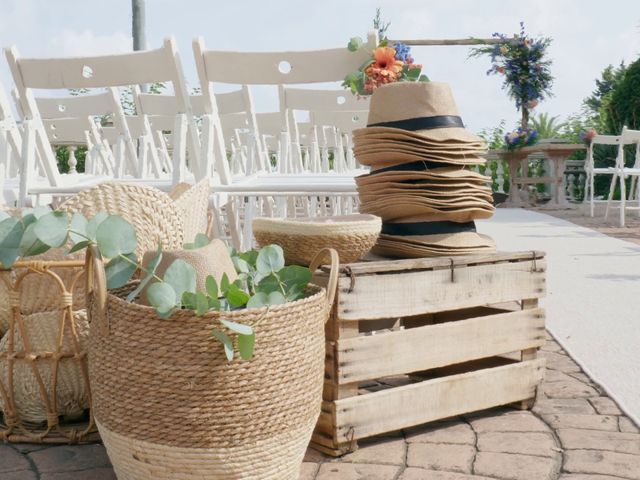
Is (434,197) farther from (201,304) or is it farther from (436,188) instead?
(201,304)

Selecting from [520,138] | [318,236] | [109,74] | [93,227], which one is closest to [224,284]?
[93,227]

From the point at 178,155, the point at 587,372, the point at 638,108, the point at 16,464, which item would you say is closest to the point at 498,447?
the point at 587,372

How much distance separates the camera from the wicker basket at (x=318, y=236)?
6.79 feet

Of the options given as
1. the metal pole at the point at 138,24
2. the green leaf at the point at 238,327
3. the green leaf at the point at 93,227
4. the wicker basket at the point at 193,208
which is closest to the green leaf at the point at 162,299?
the green leaf at the point at 238,327

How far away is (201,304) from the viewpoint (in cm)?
157

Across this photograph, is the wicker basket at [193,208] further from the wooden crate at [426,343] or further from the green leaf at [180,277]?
the green leaf at [180,277]

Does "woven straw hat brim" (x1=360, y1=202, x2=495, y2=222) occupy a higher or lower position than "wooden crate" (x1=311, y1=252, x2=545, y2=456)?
higher

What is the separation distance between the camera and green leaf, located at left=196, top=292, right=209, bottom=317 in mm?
1561

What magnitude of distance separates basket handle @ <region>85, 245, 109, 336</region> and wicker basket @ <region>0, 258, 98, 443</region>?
339 mm

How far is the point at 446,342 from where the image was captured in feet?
7.14

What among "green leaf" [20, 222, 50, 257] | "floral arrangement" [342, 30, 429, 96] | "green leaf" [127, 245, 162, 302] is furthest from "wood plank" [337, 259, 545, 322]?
"floral arrangement" [342, 30, 429, 96]

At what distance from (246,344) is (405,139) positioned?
0.92 meters

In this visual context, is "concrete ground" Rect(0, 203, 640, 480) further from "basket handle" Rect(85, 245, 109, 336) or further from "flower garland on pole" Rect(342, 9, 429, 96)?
"flower garland on pole" Rect(342, 9, 429, 96)

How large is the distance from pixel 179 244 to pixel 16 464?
2.19 feet
